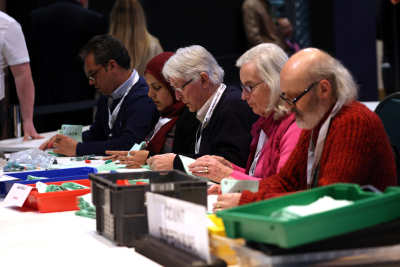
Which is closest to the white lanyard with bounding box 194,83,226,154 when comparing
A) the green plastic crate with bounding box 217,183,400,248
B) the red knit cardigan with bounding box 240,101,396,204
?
the red knit cardigan with bounding box 240,101,396,204

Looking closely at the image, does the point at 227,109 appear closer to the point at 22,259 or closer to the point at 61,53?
the point at 22,259

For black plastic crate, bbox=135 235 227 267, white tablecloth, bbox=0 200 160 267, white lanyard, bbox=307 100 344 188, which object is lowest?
white tablecloth, bbox=0 200 160 267

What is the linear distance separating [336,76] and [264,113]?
68 cm

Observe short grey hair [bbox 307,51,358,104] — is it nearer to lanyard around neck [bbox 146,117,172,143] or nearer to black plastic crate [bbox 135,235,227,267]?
black plastic crate [bbox 135,235,227,267]

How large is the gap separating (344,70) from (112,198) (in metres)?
0.87

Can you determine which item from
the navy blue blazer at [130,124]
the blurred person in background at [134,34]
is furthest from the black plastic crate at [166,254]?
the blurred person in background at [134,34]

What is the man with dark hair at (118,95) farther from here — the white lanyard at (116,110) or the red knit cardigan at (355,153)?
the red knit cardigan at (355,153)

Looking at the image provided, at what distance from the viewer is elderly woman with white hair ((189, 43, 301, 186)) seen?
2777mm

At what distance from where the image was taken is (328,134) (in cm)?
219

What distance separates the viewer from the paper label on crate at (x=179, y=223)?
58.8 inches

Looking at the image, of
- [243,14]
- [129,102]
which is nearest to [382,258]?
[129,102]

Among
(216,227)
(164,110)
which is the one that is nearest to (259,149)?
(164,110)

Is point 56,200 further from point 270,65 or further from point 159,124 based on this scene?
point 159,124

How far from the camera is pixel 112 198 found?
6.16 feet
